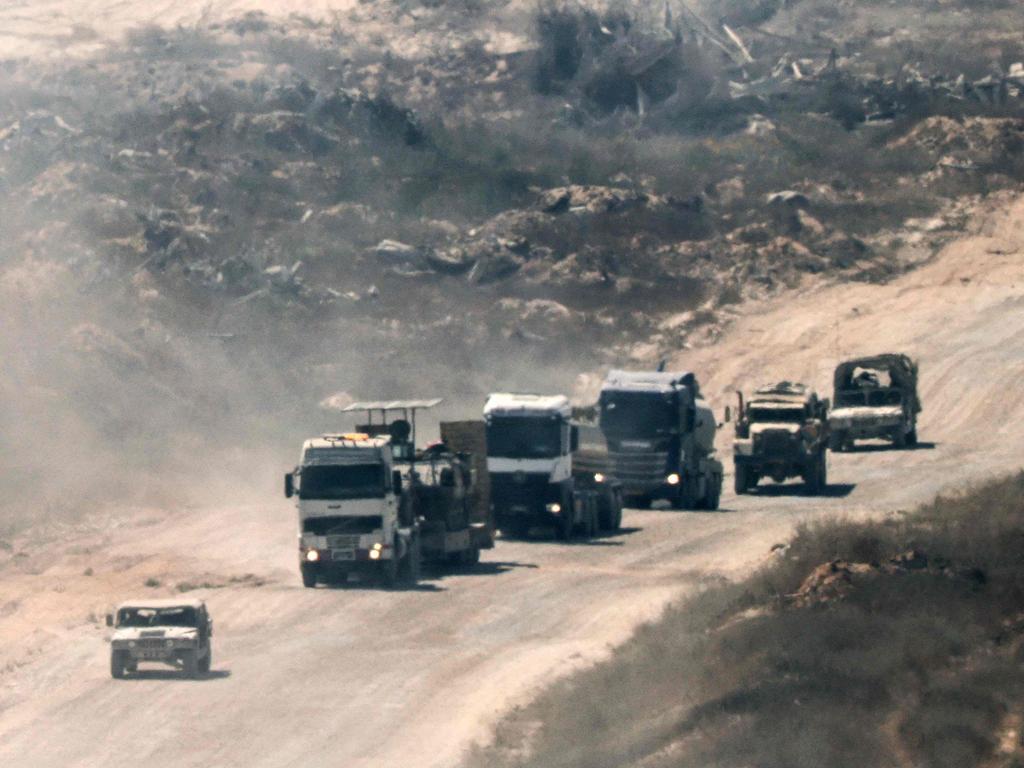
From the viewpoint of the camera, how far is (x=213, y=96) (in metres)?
92.2

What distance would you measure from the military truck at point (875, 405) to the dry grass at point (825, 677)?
3102cm

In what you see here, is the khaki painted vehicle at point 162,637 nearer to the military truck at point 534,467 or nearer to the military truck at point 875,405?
the military truck at point 534,467

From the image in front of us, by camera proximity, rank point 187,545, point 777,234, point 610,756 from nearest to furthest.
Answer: point 610,756
point 187,545
point 777,234

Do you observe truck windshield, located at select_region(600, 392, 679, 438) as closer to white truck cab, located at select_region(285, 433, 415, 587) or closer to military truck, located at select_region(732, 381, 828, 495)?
military truck, located at select_region(732, 381, 828, 495)

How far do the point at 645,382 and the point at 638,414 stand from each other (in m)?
0.92

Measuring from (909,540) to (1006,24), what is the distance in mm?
80724

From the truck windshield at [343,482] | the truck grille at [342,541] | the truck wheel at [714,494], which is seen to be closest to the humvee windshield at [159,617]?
the truck windshield at [343,482]

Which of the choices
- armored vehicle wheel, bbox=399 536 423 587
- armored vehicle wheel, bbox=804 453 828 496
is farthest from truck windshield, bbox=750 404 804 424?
armored vehicle wheel, bbox=399 536 423 587

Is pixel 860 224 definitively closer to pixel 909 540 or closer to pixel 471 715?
pixel 909 540

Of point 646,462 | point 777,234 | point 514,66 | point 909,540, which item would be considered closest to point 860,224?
point 777,234

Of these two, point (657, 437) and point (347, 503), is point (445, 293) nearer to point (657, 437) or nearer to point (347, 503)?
point (657, 437)

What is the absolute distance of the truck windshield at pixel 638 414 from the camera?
49219mm

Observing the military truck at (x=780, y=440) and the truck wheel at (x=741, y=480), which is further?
the truck wheel at (x=741, y=480)

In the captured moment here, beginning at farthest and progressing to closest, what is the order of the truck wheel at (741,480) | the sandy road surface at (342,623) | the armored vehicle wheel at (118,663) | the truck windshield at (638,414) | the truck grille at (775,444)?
the truck wheel at (741,480)
the truck grille at (775,444)
the truck windshield at (638,414)
the armored vehicle wheel at (118,663)
the sandy road surface at (342,623)
